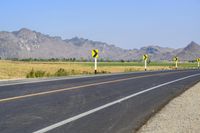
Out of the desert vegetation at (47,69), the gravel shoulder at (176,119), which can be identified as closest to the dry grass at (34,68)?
the desert vegetation at (47,69)

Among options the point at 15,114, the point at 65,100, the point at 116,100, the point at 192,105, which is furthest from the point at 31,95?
the point at 192,105

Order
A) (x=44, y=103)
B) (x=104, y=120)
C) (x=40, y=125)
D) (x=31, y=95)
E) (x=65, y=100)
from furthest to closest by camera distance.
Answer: (x=31, y=95)
(x=65, y=100)
(x=44, y=103)
(x=104, y=120)
(x=40, y=125)

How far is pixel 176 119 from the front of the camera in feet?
34.8

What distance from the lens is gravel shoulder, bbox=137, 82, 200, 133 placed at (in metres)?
9.21

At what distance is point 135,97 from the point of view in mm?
15578

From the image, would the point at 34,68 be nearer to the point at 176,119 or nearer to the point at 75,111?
the point at 75,111

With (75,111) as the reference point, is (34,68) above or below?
below

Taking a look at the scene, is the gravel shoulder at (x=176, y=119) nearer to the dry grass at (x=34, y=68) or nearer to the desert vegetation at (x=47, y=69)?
the desert vegetation at (x=47, y=69)

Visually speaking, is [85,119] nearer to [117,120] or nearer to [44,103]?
[117,120]

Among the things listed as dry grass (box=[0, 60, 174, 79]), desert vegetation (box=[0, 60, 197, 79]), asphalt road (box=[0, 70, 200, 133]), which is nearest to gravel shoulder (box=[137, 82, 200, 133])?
asphalt road (box=[0, 70, 200, 133])

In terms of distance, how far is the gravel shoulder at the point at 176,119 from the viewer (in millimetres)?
9211

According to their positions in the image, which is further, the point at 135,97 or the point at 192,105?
the point at 135,97

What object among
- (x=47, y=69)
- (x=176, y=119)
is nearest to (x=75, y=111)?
(x=176, y=119)

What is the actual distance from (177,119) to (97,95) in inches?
209
